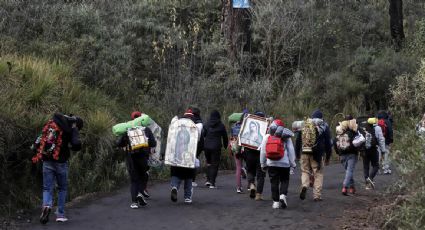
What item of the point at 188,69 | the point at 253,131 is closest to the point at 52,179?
the point at 253,131

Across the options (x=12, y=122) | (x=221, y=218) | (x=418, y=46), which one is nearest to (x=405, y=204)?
(x=221, y=218)

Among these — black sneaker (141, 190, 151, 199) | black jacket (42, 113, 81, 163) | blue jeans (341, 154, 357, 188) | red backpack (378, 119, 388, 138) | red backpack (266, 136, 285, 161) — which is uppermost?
black jacket (42, 113, 81, 163)

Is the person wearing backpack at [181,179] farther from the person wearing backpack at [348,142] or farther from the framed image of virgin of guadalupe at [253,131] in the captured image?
the person wearing backpack at [348,142]

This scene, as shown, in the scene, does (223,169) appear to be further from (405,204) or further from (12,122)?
(405,204)

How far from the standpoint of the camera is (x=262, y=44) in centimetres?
2359

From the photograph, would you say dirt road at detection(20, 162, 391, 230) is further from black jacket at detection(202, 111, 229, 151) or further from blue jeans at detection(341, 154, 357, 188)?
black jacket at detection(202, 111, 229, 151)

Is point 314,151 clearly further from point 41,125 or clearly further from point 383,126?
point 41,125

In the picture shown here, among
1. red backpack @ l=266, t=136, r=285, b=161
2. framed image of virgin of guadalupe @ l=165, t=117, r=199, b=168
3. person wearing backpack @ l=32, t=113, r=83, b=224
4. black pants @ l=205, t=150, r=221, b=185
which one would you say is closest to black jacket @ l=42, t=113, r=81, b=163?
person wearing backpack @ l=32, t=113, r=83, b=224

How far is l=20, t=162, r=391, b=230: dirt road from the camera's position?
1020cm

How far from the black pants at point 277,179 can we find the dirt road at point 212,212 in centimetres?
33

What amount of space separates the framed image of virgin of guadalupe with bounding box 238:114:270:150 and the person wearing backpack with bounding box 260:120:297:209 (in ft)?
3.57

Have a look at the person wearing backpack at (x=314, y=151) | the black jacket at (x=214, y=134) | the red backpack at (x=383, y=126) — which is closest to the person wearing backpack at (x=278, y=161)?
the person wearing backpack at (x=314, y=151)

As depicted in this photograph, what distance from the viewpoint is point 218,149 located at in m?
14.1

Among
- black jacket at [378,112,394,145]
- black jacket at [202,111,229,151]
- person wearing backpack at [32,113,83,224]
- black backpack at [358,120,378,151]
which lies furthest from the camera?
black jacket at [378,112,394,145]
